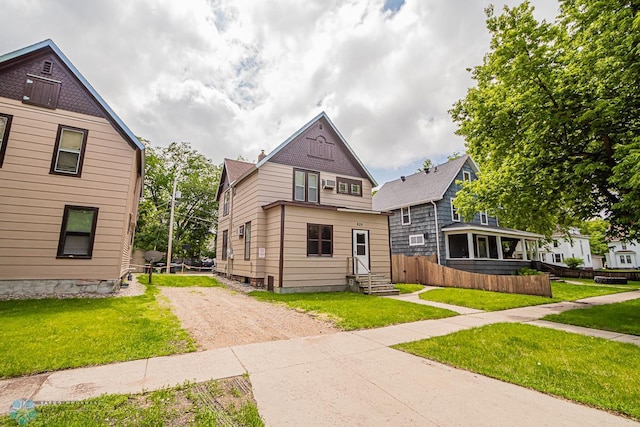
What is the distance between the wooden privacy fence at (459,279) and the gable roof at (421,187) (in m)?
4.57

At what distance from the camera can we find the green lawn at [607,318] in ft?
23.1

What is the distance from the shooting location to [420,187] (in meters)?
22.1

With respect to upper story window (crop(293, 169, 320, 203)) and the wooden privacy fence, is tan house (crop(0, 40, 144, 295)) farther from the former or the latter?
the wooden privacy fence

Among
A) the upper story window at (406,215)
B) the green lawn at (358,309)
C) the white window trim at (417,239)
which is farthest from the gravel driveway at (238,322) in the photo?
the upper story window at (406,215)

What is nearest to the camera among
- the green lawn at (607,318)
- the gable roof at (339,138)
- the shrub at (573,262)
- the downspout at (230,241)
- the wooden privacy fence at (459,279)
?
the green lawn at (607,318)

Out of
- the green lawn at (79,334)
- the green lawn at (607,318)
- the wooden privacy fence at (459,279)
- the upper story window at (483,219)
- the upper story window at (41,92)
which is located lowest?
the green lawn at (607,318)

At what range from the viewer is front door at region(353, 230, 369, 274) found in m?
13.4

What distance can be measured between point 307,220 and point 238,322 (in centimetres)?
619

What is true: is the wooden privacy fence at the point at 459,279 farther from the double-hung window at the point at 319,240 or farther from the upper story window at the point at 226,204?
the upper story window at the point at 226,204

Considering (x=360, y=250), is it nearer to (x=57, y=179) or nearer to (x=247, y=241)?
(x=247, y=241)

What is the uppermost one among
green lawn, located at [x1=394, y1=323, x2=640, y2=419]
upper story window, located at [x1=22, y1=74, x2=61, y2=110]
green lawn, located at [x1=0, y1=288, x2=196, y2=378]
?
upper story window, located at [x1=22, y1=74, x2=61, y2=110]

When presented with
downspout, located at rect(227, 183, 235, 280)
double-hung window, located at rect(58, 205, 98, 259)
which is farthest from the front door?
double-hung window, located at rect(58, 205, 98, 259)

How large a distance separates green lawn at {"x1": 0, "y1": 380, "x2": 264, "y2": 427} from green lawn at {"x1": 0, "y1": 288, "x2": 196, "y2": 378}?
4.93 ft

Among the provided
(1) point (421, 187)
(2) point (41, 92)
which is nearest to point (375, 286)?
(1) point (421, 187)
